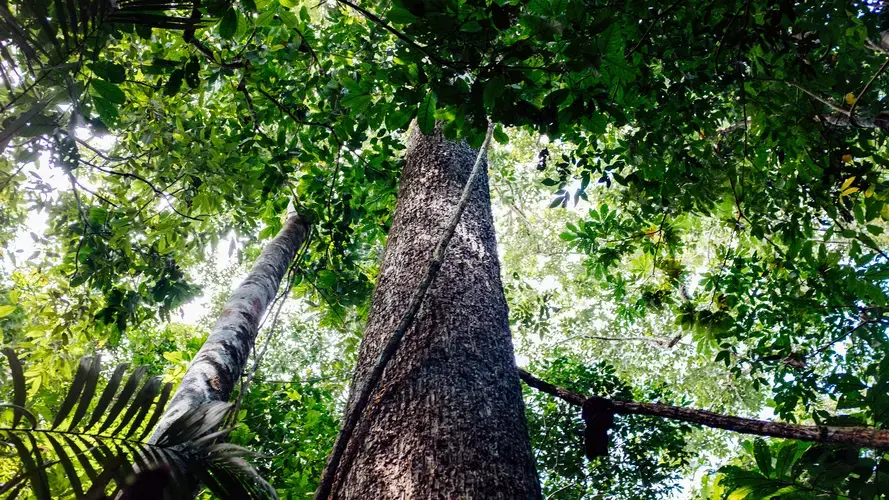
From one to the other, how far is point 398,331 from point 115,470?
711 millimetres

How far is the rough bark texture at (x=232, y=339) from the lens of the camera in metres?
2.04

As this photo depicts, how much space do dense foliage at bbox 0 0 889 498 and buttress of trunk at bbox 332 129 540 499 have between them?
0.31 m

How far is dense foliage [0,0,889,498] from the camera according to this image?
154cm

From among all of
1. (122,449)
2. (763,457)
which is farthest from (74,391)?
(763,457)

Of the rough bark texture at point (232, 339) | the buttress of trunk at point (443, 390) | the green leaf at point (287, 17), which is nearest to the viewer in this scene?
the buttress of trunk at point (443, 390)

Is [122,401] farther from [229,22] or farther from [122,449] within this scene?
[229,22]

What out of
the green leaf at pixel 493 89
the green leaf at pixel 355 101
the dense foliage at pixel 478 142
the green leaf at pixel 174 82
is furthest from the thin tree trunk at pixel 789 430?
the green leaf at pixel 174 82

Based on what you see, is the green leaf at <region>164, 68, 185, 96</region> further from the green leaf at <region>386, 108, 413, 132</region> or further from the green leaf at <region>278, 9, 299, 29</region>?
the green leaf at <region>386, 108, 413, 132</region>

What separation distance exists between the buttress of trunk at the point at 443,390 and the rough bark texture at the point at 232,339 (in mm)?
681

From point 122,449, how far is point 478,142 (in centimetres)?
127

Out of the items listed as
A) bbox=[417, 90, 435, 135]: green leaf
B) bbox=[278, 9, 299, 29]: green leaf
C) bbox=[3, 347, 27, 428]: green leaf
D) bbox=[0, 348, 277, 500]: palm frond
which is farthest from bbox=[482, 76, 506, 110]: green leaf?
bbox=[278, 9, 299, 29]: green leaf

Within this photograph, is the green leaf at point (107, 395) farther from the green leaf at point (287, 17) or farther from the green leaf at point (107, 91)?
the green leaf at point (287, 17)

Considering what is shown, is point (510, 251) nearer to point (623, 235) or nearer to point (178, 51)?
point (623, 235)

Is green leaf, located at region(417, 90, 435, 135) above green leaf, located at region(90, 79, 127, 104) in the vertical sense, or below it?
below
